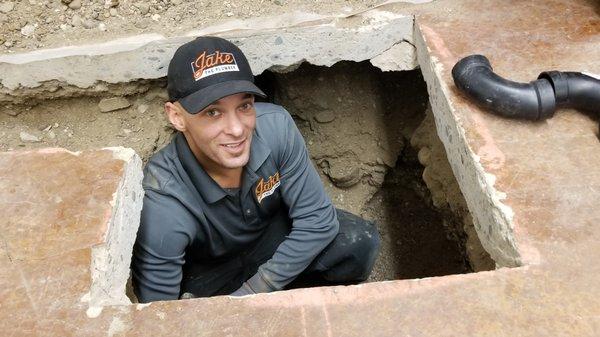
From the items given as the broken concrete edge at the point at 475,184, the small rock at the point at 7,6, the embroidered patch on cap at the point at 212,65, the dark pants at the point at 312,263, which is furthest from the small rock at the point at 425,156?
the small rock at the point at 7,6

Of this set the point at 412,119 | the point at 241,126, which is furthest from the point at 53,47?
the point at 412,119

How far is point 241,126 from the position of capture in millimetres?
2006

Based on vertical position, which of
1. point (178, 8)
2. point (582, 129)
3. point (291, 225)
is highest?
point (178, 8)

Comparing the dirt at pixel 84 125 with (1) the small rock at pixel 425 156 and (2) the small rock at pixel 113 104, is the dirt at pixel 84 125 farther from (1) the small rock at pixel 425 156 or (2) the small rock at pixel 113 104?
(1) the small rock at pixel 425 156

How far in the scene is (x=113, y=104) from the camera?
2.68 m

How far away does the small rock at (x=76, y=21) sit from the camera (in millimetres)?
2549

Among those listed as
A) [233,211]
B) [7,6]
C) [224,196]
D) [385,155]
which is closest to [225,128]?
[224,196]

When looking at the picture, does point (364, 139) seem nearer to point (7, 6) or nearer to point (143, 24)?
point (143, 24)

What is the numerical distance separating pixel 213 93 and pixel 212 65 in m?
0.12

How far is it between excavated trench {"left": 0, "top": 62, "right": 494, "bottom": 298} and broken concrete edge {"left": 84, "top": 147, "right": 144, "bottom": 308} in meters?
0.93

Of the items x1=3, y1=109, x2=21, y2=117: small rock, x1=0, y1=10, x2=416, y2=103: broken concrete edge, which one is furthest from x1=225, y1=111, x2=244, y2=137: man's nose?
x1=3, y1=109, x2=21, y2=117: small rock

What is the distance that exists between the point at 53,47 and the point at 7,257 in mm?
1237

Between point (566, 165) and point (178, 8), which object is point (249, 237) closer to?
point (178, 8)

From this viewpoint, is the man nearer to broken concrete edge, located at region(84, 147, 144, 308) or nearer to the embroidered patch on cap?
the embroidered patch on cap
